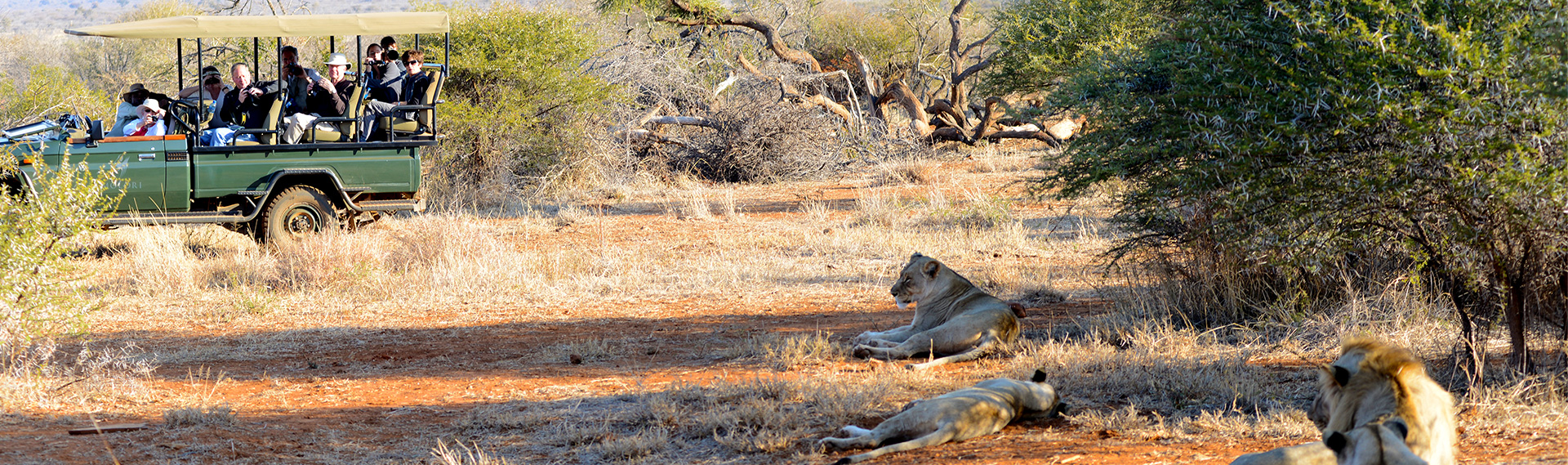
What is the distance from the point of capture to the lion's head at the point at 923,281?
6.83 metres

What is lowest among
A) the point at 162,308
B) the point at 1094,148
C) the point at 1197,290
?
the point at 162,308

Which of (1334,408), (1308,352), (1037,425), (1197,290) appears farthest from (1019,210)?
(1334,408)

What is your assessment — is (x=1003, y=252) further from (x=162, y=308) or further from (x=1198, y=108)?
(x=162, y=308)

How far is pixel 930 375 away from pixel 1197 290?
2.36 metres

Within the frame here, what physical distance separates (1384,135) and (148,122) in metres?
10.4

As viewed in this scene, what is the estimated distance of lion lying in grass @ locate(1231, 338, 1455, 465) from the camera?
2.99m

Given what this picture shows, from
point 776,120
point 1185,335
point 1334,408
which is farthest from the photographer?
point 776,120

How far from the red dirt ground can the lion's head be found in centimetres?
62

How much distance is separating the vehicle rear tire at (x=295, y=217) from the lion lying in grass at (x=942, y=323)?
631 cm

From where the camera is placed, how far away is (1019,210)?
14523 millimetres

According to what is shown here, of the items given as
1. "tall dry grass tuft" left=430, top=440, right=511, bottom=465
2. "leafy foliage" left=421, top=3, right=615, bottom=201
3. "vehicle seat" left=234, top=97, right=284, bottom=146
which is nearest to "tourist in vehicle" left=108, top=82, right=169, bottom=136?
"vehicle seat" left=234, top=97, right=284, bottom=146

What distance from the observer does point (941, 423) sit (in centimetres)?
457

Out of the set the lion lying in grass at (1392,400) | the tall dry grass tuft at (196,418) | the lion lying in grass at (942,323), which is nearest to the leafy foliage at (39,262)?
the tall dry grass tuft at (196,418)

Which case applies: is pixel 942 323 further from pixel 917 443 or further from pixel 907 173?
pixel 907 173
